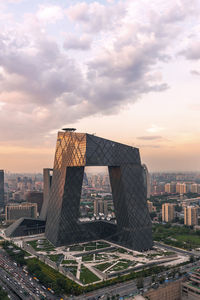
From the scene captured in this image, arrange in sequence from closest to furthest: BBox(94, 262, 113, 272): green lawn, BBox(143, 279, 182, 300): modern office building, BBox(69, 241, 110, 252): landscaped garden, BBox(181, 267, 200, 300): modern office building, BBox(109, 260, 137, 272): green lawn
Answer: BBox(181, 267, 200, 300): modern office building → BBox(143, 279, 182, 300): modern office building → BBox(109, 260, 137, 272): green lawn → BBox(94, 262, 113, 272): green lawn → BBox(69, 241, 110, 252): landscaped garden

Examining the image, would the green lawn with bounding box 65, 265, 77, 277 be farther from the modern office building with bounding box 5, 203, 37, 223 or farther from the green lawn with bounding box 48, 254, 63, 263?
the modern office building with bounding box 5, 203, 37, 223

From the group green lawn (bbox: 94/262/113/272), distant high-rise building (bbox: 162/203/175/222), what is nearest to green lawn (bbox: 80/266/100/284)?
green lawn (bbox: 94/262/113/272)

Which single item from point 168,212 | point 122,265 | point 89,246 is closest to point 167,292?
point 122,265

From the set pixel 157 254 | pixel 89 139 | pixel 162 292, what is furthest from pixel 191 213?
pixel 162 292

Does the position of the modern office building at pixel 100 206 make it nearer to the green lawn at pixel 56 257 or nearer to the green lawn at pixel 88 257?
the green lawn at pixel 88 257

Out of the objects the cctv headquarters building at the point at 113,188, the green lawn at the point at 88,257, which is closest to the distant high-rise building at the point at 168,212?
the cctv headquarters building at the point at 113,188
